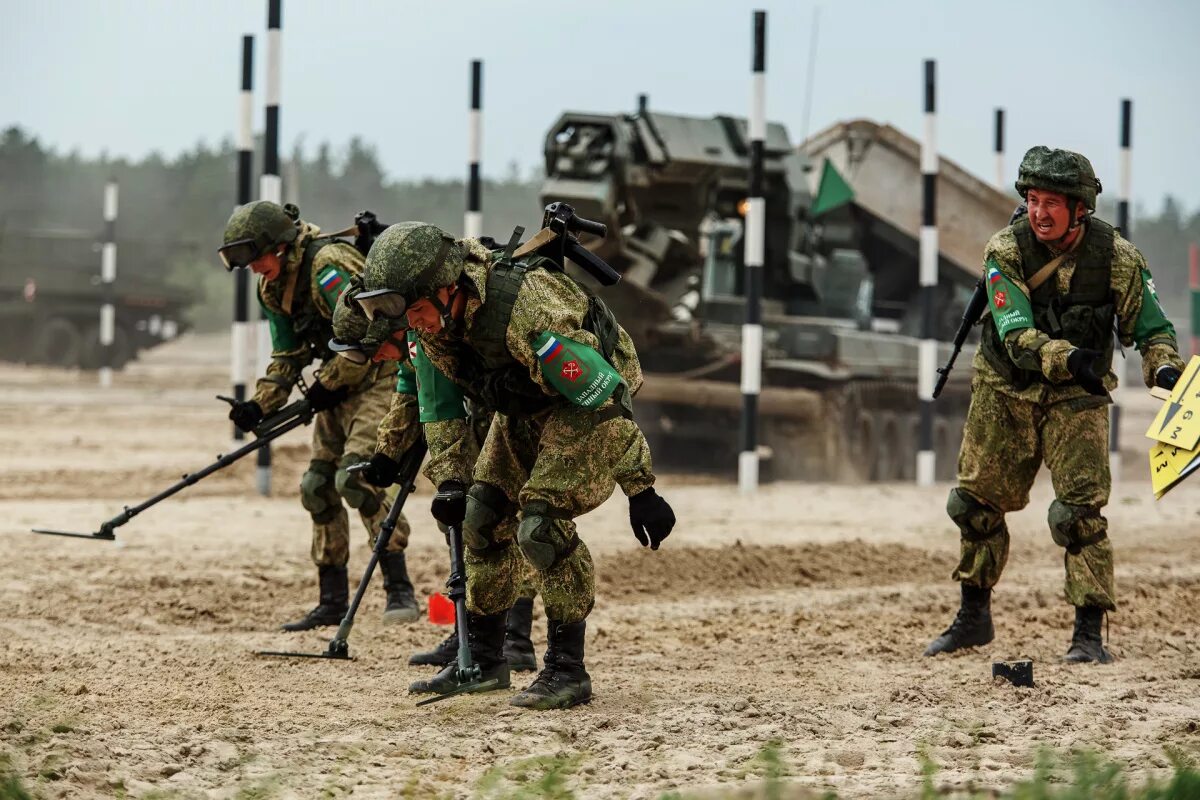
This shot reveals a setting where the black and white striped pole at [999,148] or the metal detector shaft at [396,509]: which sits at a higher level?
the black and white striped pole at [999,148]

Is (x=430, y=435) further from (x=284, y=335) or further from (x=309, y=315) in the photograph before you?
(x=284, y=335)

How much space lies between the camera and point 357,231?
7.02 meters

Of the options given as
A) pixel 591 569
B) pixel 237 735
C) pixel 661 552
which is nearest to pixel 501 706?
pixel 591 569

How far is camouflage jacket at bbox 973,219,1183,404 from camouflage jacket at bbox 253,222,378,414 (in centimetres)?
251

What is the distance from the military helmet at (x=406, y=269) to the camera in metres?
5.01

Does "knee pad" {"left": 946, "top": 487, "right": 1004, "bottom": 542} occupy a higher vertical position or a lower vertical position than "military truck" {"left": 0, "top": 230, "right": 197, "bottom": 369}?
lower

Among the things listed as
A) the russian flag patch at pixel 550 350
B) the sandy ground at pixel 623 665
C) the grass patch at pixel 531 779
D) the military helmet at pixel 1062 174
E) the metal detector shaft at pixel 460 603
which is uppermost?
the military helmet at pixel 1062 174

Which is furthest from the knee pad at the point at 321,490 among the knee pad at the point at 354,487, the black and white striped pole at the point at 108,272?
the black and white striped pole at the point at 108,272

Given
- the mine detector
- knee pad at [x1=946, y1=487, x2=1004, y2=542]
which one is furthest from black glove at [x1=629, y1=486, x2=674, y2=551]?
the mine detector

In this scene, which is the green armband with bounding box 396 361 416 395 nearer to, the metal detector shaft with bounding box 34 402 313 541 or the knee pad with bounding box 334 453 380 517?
the knee pad with bounding box 334 453 380 517

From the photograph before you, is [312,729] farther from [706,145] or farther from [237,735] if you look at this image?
[706,145]

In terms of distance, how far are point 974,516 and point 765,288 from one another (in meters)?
8.67

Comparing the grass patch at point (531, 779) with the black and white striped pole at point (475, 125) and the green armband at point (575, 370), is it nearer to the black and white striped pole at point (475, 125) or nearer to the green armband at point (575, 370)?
the green armband at point (575, 370)

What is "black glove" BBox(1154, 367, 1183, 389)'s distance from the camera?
587 centimetres
